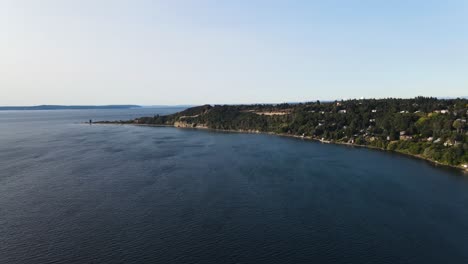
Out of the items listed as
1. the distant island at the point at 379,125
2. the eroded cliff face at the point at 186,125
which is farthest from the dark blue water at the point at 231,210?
the eroded cliff face at the point at 186,125

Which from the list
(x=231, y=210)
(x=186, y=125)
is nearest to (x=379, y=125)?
(x=231, y=210)

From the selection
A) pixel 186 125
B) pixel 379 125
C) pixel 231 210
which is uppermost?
pixel 379 125

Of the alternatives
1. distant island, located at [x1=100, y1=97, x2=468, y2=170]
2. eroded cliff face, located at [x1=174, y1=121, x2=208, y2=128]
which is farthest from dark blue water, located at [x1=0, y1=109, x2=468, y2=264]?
eroded cliff face, located at [x1=174, y1=121, x2=208, y2=128]

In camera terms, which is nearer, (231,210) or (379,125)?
(231,210)

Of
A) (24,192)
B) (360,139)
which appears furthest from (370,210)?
(360,139)

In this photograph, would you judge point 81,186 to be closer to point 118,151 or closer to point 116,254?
point 116,254

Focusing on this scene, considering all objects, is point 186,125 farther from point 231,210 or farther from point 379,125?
point 231,210
